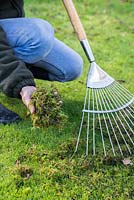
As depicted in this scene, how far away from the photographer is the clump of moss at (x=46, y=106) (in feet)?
8.93

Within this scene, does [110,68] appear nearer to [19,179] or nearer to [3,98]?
[3,98]

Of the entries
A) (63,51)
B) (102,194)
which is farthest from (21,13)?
(102,194)

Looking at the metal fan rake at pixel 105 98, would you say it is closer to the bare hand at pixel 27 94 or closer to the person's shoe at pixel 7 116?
the bare hand at pixel 27 94

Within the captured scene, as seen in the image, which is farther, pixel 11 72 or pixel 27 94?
pixel 11 72

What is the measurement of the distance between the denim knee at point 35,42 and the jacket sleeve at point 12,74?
167 mm

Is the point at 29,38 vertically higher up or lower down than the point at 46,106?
higher up

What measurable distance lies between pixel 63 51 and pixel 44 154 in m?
0.94

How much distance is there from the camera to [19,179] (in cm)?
263

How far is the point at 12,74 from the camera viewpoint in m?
2.96

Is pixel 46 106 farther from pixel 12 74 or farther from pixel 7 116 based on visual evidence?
pixel 7 116

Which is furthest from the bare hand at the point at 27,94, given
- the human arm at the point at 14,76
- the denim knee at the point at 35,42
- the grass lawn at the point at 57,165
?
the denim knee at the point at 35,42

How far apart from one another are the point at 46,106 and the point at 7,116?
0.62 meters

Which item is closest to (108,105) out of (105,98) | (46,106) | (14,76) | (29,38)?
(105,98)

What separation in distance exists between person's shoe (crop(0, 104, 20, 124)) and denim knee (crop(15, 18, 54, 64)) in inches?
14.5
